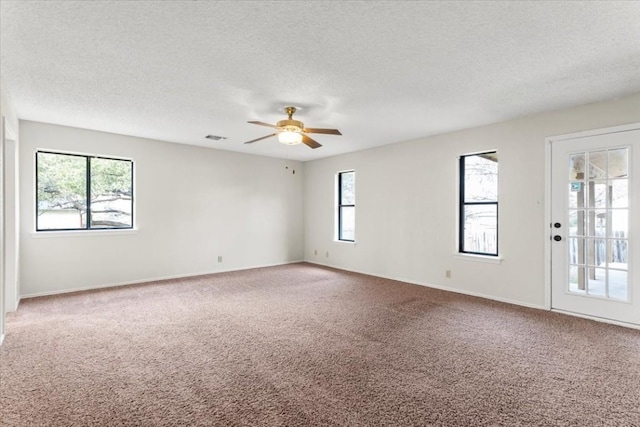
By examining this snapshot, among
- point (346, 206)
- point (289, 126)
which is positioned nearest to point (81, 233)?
point (289, 126)

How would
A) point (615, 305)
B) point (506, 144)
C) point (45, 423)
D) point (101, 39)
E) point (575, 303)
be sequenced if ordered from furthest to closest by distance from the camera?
point (506, 144), point (575, 303), point (615, 305), point (101, 39), point (45, 423)

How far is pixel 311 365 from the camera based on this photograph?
271 cm

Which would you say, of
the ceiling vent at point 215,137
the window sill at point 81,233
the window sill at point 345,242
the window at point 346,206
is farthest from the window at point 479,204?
the window sill at point 81,233

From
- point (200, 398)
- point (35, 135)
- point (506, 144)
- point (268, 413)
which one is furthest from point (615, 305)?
point (35, 135)

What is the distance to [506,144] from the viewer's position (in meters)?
4.59

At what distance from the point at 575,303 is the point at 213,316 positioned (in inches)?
168

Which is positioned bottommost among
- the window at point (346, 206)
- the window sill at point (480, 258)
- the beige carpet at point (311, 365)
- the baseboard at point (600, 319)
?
the beige carpet at point (311, 365)

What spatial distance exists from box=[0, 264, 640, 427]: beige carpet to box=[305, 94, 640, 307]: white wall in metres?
0.66

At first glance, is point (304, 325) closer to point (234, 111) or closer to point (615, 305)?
point (234, 111)

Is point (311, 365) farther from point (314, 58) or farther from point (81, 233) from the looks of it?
point (81, 233)

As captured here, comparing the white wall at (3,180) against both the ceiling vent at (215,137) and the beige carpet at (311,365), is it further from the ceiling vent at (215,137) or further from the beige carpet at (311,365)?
the ceiling vent at (215,137)

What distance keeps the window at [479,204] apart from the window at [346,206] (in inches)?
93.7

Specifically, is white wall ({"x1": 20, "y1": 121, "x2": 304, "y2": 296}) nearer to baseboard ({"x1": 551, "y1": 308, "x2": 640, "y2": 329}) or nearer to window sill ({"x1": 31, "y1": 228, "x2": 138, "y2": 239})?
window sill ({"x1": 31, "y1": 228, "x2": 138, "y2": 239})

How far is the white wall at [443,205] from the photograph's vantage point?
4.27 meters
